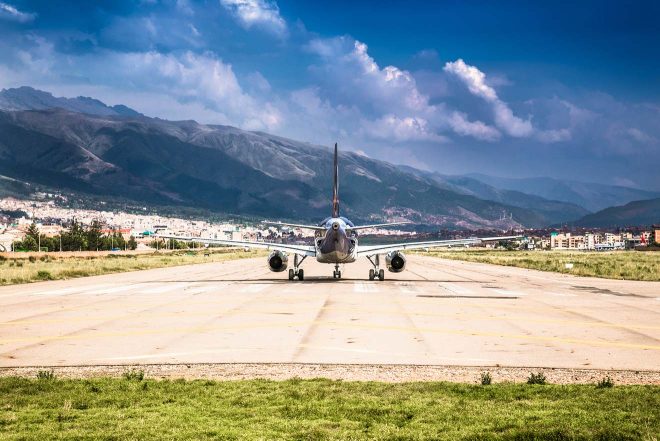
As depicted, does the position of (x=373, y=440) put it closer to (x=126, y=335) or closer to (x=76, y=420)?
(x=76, y=420)

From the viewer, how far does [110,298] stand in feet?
98.1

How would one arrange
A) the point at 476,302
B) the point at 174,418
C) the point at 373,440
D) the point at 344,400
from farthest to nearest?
the point at 476,302 < the point at 344,400 < the point at 174,418 < the point at 373,440

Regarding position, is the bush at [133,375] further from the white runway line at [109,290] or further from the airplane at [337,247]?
the airplane at [337,247]

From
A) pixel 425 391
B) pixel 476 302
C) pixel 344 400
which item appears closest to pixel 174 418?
pixel 344 400

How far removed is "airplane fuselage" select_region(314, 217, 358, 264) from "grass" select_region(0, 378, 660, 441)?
2783 centimetres

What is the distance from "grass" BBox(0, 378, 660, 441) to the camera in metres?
8.21

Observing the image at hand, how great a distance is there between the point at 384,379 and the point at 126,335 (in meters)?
8.66

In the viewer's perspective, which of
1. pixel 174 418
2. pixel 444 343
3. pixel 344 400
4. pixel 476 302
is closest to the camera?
pixel 174 418

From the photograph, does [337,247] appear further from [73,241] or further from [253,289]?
[73,241]

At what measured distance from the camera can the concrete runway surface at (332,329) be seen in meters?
14.5

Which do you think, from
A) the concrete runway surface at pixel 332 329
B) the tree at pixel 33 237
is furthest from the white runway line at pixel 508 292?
the tree at pixel 33 237

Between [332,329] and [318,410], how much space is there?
31.4ft

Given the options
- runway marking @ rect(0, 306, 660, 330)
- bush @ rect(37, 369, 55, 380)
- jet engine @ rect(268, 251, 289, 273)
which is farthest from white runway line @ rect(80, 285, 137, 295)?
bush @ rect(37, 369, 55, 380)

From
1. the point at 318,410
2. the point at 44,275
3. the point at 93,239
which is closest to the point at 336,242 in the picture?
the point at 44,275
